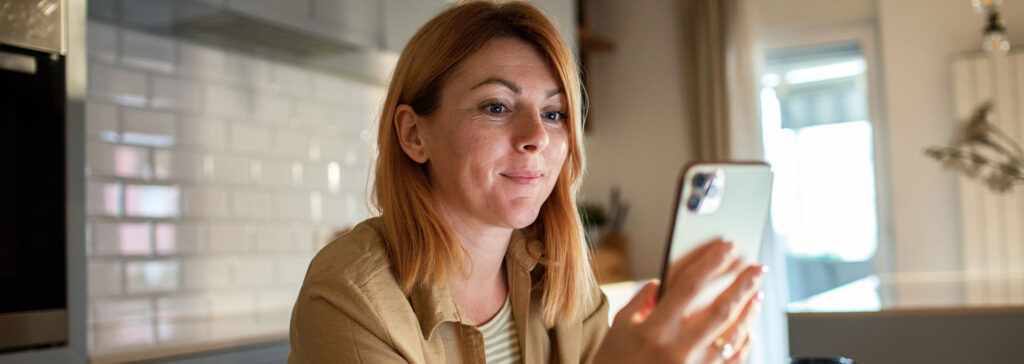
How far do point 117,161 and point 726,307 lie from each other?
1727 mm

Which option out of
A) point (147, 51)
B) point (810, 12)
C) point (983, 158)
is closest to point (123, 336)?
point (147, 51)

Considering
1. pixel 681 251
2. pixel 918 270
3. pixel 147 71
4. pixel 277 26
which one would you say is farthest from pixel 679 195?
pixel 918 270

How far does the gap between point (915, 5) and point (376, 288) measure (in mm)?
3687

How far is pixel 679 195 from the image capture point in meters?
0.73

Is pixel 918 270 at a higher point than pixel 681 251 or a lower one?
lower

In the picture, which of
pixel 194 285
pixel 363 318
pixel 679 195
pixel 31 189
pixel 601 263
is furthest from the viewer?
pixel 601 263

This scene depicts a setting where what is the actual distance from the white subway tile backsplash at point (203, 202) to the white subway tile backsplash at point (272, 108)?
28 cm

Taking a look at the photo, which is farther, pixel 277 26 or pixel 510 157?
pixel 277 26

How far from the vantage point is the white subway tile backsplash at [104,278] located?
1.96 metres

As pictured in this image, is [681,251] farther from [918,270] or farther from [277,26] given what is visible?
[918,270]

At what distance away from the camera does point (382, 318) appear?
39.3 inches

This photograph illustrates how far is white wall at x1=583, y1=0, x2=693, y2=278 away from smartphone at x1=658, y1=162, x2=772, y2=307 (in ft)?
12.3

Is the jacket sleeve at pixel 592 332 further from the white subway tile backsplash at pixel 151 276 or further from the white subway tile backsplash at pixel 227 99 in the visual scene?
the white subway tile backsplash at pixel 227 99

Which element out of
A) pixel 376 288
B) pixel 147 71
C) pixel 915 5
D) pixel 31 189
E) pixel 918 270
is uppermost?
pixel 915 5
